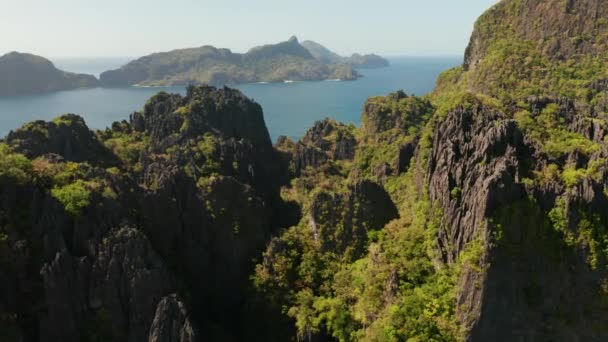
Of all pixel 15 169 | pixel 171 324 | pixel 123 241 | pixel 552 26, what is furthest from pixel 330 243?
pixel 552 26

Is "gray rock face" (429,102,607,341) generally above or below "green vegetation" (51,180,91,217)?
below

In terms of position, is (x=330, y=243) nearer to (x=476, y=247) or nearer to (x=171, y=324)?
(x=476, y=247)

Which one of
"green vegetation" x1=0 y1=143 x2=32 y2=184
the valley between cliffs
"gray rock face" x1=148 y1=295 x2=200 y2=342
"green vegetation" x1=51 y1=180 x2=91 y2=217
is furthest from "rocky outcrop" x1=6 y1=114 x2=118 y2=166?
"gray rock face" x1=148 y1=295 x2=200 y2=342

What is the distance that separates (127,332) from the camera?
130 feet

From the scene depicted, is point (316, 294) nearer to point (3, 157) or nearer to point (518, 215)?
point (518, 215)

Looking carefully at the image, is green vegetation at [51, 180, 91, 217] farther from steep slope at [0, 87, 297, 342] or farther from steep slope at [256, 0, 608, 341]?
steep slope at [256, 0, 608, 341]

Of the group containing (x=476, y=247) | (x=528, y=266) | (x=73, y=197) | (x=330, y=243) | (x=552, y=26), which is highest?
(x=552, y=26)

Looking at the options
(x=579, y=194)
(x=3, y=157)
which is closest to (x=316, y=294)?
(x=579, y=194)

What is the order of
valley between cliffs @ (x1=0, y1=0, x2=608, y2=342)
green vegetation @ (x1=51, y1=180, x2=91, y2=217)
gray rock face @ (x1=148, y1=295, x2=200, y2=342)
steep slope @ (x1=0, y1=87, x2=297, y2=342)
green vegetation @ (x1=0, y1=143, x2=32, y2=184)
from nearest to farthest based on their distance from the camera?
valley between cliffs @ (x1=0, y1=0, x2=608, y2=342), gray rock face @ (x1=148, y1=295, x2=200, y2=342), steep slope @ (x1=0, y1=87, x2=297, y2=342), green vegetation @ (x1=51, y1=180, x2=91, y2=217), green vegetation @ (x1=0, y1=143, x2=32, y2=184)

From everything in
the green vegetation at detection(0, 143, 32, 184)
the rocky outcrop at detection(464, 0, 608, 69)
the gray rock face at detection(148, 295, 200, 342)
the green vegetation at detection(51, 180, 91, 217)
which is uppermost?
the rocky outcrop at detection(464, 0, 608, 69)

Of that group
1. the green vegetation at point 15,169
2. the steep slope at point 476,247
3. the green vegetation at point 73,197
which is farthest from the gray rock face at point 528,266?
the green vegetation at point 15,169

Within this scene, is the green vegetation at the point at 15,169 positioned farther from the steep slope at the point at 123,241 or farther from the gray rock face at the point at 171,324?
the gray rock face at the point at 171,324

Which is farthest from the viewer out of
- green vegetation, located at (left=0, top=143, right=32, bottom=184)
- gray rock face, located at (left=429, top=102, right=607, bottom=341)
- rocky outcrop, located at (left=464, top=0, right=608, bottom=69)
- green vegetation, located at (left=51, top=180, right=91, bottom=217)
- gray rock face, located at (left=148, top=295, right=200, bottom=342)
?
rocky outcrop, located at (left=464, top=0, right=608, bottom=69)

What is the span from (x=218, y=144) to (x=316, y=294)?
37937 mm
